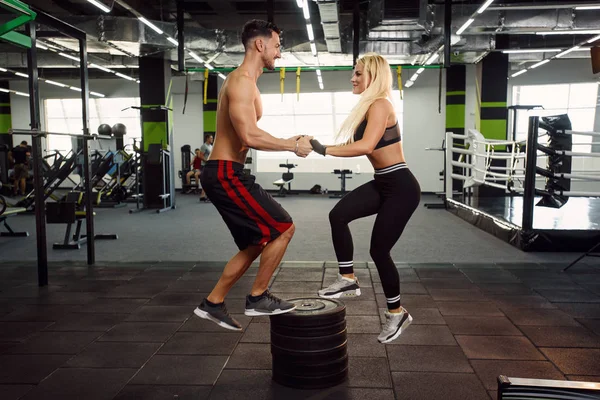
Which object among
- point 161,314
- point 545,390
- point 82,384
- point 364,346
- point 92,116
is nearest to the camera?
point 545,390

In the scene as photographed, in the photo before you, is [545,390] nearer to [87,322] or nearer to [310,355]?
[310,355]

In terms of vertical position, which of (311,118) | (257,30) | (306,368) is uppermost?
(311,118)

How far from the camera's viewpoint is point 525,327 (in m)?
2.97

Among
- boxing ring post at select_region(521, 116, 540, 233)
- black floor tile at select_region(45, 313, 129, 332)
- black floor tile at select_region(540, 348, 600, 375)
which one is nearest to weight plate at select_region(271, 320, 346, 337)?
black floor tile at select_region(540, 348, 600, 375)

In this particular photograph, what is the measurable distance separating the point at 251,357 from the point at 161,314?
989mm

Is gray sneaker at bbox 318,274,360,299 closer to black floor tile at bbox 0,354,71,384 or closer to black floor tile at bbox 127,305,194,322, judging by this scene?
black floor tile at bbox 127,305,194,322

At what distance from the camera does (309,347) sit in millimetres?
2150

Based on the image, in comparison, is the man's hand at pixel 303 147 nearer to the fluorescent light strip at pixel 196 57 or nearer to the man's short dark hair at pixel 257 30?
the man's short dark hair at pixel 257 30

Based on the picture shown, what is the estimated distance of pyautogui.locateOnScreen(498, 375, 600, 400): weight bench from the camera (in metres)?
1.17

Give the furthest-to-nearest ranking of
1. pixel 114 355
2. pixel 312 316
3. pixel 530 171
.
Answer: pixel 530 171 < pixel 114 355 < pixel 312 316

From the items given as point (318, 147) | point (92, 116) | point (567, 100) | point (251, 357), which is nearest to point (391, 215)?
point (318, 147)

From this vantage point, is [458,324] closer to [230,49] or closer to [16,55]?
[230,49]

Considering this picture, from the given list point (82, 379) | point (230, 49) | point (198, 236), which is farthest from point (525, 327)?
point (230, 49)

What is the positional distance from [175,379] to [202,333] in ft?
2.09
